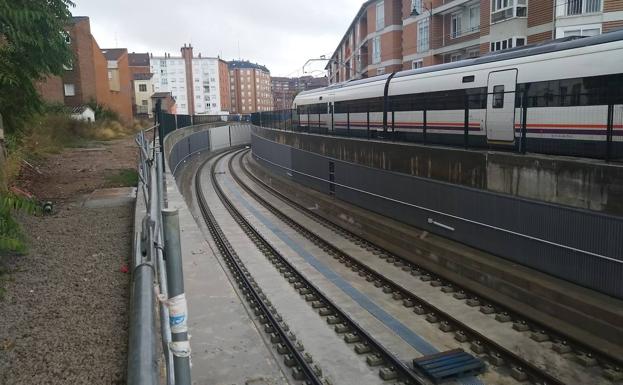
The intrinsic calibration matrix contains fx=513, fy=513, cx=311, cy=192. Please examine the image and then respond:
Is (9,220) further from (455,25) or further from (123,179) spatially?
(455,25)

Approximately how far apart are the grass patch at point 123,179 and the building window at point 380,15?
1293 inches

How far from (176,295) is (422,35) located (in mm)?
38796

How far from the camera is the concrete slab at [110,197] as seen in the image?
38.7 ft

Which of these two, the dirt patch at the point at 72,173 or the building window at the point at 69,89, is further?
the building window at the point at 69,89

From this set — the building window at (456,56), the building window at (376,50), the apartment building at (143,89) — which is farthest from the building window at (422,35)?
the apartment building at (143,89)

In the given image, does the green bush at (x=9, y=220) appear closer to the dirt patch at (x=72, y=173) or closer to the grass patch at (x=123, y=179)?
the dirt patch at (x=72, y=173)

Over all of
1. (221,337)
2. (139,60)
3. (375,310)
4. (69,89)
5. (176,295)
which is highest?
(139,60)

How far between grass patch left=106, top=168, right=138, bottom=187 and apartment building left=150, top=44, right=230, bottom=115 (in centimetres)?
11461

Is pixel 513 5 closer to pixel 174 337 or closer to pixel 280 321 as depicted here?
pixel 280 321

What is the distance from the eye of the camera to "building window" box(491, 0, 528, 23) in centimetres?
2756

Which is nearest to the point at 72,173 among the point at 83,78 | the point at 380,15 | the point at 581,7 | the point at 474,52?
the point at 581,7

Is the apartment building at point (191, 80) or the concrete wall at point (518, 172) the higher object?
the apartment building at point (191, 80)

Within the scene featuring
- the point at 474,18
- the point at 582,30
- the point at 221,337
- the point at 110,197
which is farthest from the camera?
the point at 474,18

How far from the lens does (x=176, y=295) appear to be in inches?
92.8
